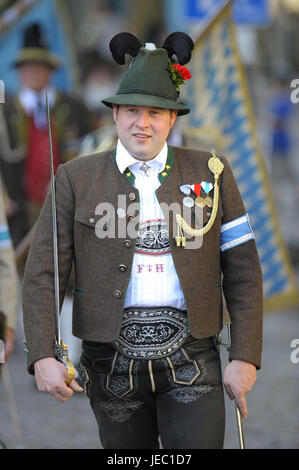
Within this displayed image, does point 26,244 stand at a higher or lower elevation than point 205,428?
higher

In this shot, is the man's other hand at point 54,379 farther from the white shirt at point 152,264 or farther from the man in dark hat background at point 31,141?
the man in dark hat background at point 31,141

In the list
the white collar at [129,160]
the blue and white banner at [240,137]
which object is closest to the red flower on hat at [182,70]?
the white collar at [129,160]

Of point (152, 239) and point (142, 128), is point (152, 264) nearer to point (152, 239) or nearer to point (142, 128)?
point (152, 239)

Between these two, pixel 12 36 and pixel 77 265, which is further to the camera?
pixel 12 36

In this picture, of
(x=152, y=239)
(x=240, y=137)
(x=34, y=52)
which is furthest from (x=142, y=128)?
(x=34, y=52)

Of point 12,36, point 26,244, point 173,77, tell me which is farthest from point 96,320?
point 12,36

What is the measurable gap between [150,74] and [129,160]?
0.33 metres

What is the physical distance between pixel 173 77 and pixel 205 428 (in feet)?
4.37

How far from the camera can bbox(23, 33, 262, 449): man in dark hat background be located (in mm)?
3717

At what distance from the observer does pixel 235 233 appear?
3.85m

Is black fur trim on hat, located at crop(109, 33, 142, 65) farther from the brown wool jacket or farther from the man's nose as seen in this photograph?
the brown wool jacket

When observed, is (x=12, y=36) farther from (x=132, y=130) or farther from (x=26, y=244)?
(x=132, y=130)

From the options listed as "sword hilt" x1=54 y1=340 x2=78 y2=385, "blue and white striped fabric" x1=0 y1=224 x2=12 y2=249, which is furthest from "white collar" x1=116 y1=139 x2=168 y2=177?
"blue and white striped fabric" x1=0 y1=224 x2=12 y2=249

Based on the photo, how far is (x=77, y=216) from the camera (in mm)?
3750
